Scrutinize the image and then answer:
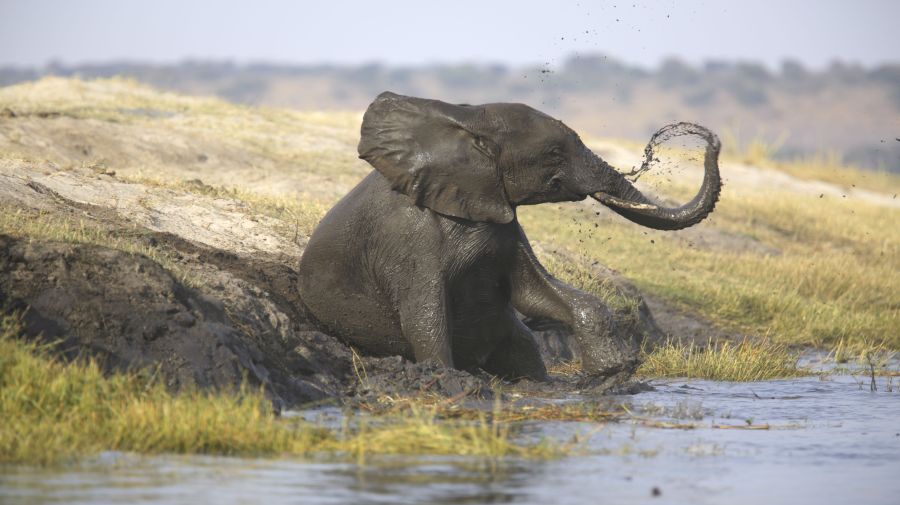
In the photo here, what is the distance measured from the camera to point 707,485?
7668 mm

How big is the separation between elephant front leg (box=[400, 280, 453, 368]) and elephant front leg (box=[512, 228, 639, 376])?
0.63 metres

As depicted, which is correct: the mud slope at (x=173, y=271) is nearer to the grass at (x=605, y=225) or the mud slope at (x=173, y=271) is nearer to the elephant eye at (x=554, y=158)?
the grass at (x=605, y=225)

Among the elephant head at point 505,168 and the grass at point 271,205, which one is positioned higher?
the elephant head at point 505,168

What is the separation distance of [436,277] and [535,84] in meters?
124

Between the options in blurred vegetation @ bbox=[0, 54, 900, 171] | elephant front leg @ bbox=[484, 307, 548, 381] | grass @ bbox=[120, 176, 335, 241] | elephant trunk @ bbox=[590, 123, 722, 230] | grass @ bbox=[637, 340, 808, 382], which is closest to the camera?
elephant trunk @ bbox=[590, 123, 722, 230]

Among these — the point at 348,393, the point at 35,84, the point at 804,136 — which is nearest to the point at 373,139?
the point at 348,393

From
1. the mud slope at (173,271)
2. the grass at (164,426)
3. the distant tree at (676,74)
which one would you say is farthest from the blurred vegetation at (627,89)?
the grass at (164,426)

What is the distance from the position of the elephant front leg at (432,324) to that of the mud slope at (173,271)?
0.20 metres

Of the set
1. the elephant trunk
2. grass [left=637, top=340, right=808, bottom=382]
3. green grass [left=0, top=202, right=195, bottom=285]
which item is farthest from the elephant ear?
grass [left=637, top=340, right=808, bottom=382]

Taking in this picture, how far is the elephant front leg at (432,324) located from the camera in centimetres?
1076

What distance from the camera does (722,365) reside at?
42.6 ft

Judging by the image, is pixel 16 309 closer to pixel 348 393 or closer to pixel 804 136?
pixel 348 393

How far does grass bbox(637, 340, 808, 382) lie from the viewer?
13.0 m

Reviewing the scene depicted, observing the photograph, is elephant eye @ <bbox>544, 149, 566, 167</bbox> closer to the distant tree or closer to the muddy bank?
the muddy bank
